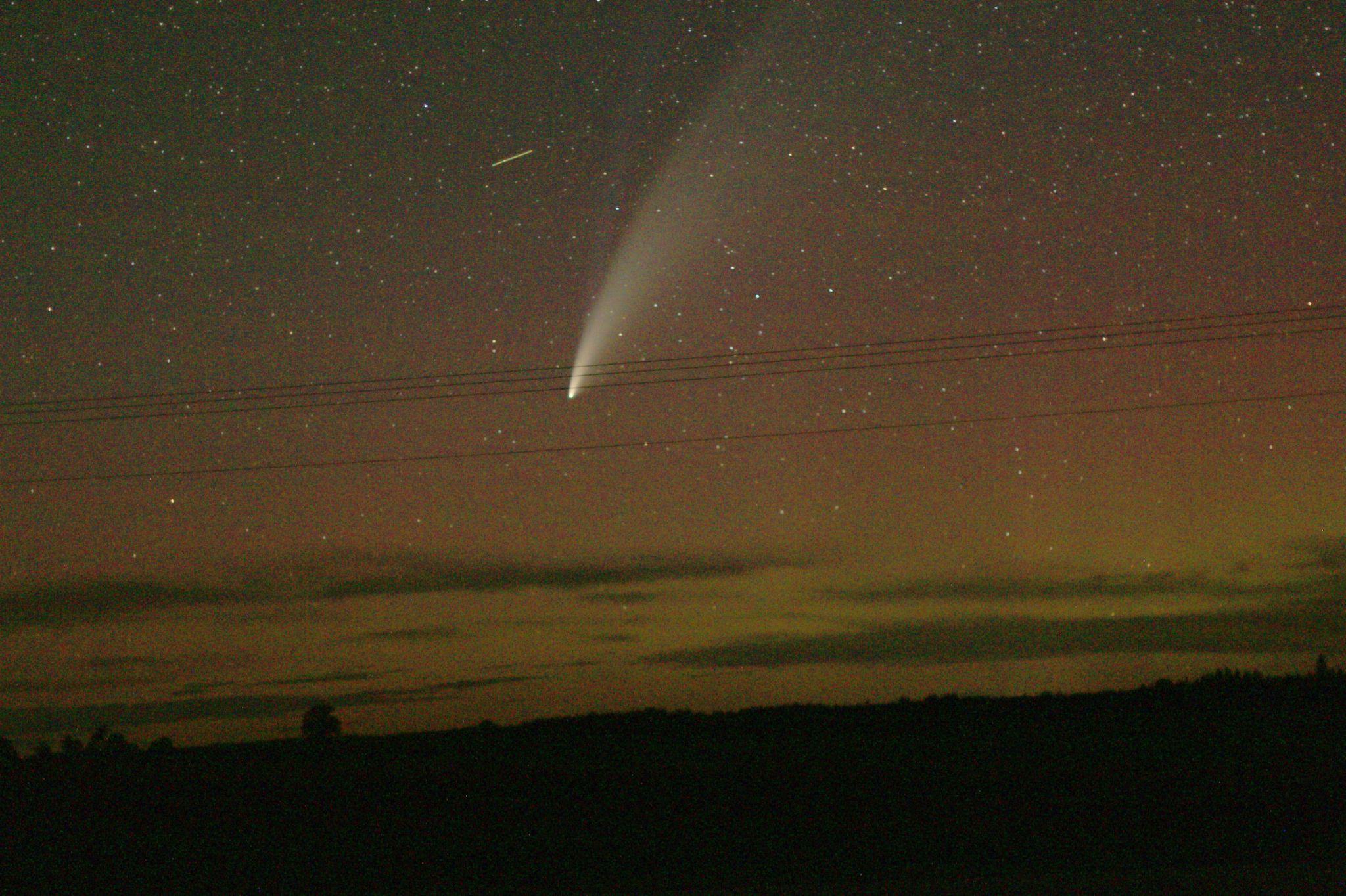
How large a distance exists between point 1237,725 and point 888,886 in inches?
684

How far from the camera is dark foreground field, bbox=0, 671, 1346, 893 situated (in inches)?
475

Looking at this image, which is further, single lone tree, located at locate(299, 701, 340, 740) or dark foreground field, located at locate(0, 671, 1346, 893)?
single lone tree, located at locate(299, 701, 340, 740)

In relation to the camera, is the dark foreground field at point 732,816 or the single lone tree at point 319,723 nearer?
the dark foreground field at point 732,816

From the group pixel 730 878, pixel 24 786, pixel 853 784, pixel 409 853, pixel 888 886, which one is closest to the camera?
pixel 888 886

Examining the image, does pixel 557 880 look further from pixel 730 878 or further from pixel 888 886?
pixel 888 886

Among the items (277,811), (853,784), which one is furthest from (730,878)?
(277,811)

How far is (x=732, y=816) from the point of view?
1587 cm

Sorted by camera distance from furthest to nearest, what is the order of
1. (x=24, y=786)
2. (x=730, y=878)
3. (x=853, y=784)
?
(x=24, y=786)
(x=853, y=784)
(x=730, y=878)

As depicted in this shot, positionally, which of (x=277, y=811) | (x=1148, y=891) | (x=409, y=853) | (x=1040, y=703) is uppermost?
(x=1040, y=703)

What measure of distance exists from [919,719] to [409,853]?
1880 cm

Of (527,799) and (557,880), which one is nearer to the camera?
(557,880)

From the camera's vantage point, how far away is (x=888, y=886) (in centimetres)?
1100

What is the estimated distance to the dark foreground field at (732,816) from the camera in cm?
1207

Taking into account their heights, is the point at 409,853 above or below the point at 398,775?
below
